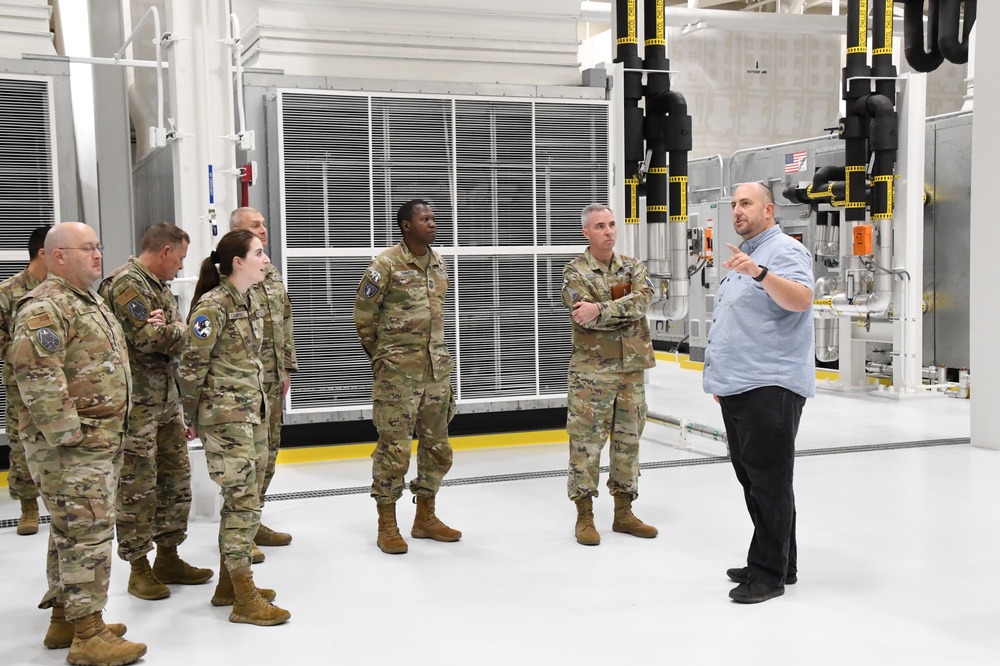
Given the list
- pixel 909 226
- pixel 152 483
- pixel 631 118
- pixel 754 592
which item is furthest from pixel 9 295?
pixel 909 226

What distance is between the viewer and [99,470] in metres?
3.40

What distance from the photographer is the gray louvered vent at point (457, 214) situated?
23.3ft

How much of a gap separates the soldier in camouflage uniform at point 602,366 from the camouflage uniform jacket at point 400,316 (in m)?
0.74

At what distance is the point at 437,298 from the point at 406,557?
53.3 inches

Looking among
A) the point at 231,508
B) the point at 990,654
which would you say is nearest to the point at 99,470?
the point at 231,508

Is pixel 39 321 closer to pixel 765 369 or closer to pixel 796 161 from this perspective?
pixel 765 369

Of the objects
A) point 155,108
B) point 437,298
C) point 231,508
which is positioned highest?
point 155,108

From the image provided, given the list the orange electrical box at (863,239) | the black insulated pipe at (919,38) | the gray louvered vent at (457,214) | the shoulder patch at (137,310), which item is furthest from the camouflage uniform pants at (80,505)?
the black insulated pipe at (919,38)

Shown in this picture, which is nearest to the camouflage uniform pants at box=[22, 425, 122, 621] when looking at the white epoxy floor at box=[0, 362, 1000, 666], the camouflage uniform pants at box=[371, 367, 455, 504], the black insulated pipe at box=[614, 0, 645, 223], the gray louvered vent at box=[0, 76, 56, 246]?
the white epoxy floor at box=[0, 362, 1000, 666]

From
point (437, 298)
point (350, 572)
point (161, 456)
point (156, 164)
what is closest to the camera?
point (161, 456)

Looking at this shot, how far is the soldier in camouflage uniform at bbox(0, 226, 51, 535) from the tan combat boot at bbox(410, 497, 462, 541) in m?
2.15

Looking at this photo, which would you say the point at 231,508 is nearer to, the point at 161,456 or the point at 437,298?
the point at 161,456

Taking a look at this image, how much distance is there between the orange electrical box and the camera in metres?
9.69

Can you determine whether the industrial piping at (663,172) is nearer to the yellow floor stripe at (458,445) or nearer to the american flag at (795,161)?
the yellow floor stripe at (458,445)
